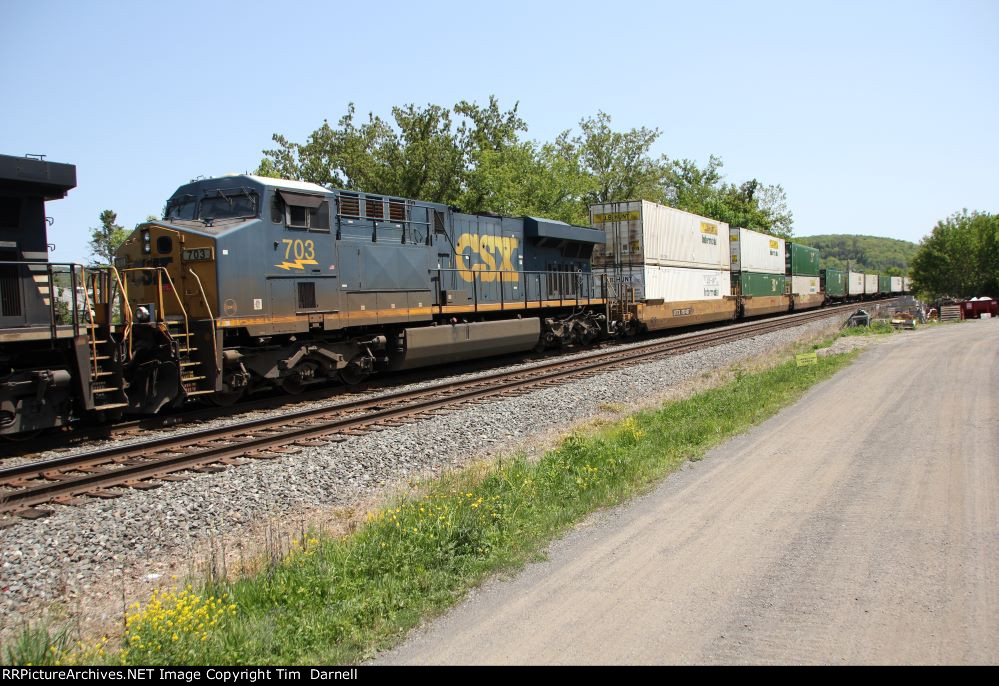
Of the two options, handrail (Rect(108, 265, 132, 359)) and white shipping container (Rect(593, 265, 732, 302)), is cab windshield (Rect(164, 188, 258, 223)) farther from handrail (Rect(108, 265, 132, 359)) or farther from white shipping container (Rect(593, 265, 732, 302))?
white shipping container (Rect(593, 265, 732, 302))

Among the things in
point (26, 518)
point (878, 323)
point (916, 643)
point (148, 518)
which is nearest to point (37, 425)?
point (26, 518)

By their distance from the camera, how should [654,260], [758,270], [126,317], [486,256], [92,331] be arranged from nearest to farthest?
1. [92,331]
2. [126,317]
3. [486,256]
4. [654,260]
5. [758,270]

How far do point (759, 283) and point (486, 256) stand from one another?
22.5 metres

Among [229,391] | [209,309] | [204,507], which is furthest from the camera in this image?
[229,391]

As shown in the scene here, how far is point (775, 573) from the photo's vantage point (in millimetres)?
4699

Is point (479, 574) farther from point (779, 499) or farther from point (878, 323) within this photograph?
point (878, 323)

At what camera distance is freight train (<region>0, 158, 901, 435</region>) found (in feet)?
30.3

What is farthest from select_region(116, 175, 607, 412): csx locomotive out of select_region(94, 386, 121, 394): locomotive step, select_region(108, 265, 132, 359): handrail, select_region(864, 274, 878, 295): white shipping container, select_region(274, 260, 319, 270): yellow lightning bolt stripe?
select_region(864, 274, 878, 295): white shipping container

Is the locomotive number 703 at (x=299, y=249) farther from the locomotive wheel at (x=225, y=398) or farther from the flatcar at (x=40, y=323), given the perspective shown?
the flatcar at (x=40, y=323)

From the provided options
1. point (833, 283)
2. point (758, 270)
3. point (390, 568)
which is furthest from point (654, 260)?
point (833, 283)

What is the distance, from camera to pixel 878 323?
2838 cm

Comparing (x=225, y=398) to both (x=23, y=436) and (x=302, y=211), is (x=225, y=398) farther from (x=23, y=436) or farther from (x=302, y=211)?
(x=302, y=211)

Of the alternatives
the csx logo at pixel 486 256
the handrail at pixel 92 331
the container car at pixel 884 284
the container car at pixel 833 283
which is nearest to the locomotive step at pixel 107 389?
the handrail at pixel 92 331

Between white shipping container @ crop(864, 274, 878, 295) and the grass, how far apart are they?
65444 mm
